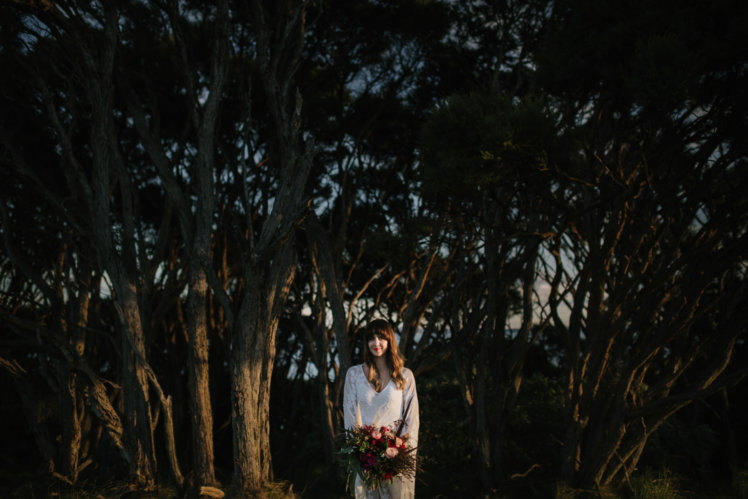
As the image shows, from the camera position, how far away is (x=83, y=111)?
8492 mm

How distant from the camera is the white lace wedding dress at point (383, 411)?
12.9 feet

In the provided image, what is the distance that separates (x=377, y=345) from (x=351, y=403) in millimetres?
474

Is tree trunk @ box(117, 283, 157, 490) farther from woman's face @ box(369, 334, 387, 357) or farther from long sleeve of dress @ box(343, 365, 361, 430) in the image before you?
woman's face @ box(369, 334, 387, 357)

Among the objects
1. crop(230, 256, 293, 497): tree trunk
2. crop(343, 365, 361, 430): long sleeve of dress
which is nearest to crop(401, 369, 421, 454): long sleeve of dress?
crop(343, 365, 361, 430): long sleeve of dress

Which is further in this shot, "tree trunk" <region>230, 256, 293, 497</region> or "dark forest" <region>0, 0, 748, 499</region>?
"tree trunk" <region>230, 256, 293, 497</region>

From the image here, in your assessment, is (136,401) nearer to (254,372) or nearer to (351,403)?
(254,372)

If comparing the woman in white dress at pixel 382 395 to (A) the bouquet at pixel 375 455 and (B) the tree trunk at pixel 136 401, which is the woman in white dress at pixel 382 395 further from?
(B) the tree trunk at pixel 136 401

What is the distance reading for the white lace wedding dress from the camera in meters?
3.94

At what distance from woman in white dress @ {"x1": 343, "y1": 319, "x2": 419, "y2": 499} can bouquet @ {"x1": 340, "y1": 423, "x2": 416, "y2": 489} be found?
6.4 inches

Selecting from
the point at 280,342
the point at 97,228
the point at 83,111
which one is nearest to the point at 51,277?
the point at 83,111

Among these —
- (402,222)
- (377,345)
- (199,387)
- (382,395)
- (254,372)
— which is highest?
(402,222)

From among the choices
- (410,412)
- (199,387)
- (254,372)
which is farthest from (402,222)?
(410,412)

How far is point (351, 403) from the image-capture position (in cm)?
401

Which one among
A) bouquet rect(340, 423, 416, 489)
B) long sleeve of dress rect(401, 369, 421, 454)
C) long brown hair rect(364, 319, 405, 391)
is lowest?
bouquet rect(340, 423, 416, 489)
